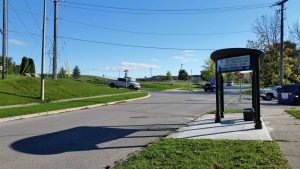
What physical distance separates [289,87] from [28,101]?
1894 cm

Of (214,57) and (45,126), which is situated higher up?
(214,57)

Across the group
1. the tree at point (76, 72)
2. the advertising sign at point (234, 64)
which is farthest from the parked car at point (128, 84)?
the advertising sign at point (234, 64)

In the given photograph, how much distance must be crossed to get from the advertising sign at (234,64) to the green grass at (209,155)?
492 cm

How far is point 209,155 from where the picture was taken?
28.0ft

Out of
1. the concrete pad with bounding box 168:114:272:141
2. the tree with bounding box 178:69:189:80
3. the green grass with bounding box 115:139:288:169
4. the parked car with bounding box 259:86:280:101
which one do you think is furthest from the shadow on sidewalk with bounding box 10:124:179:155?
the tree with bounding box 178:69:189:80

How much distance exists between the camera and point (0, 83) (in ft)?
104

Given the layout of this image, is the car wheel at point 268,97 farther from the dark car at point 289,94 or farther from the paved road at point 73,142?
the paved road at point 73,142

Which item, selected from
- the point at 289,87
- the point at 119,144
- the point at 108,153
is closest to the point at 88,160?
the point at 108,153

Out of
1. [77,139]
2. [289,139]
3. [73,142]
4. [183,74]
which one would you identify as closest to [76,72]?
[183,74]

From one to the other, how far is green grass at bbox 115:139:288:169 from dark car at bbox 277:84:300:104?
2154 centimetres

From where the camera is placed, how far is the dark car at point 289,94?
30.1 m

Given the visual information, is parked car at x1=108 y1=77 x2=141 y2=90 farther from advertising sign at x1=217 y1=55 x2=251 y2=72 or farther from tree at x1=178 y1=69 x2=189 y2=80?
tree at x1=178 y1=69 x2=189 y2=80

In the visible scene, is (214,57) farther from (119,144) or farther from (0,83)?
(0,83)

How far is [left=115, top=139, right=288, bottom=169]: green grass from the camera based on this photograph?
7633 mm
